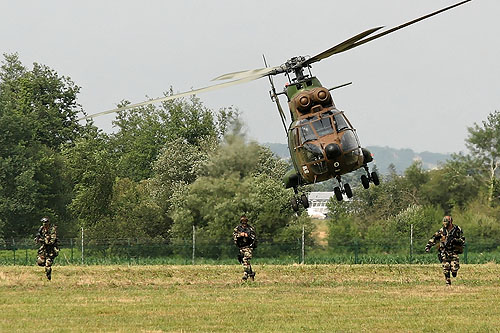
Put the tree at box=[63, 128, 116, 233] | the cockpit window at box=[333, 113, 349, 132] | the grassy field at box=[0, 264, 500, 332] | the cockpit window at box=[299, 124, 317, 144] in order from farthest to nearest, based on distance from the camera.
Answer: the tree at box=[63, 128, 116, 233], the cockpit window at box=[299, 124, 317, 144], the cockpit window at box=[333, 113, 349, 132], the grassy field at box=[0, 264, 500, 332]

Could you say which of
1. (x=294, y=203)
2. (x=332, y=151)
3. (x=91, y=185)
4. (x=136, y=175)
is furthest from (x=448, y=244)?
(x=136, y=175)

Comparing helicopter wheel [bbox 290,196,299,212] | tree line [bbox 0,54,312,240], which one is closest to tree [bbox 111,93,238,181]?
tree line [bbox 0,54,312,240]

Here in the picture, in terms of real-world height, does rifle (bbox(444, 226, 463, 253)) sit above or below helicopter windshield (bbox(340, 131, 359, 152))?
below

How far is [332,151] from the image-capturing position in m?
25.3

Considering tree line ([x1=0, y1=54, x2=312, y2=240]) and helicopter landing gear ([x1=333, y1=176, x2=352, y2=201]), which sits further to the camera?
tree line ([x1=0, y1=54, x2=312, y2=240])

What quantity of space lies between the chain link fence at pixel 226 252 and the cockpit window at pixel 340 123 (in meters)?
16.0

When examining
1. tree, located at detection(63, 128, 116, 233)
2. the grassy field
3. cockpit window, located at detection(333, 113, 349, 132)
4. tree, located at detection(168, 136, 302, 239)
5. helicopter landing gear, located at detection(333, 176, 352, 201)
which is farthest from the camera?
tree, located at detection(63, 128, 116, 233)

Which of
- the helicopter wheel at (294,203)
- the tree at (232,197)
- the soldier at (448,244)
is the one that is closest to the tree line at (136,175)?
the tree at (232,197)

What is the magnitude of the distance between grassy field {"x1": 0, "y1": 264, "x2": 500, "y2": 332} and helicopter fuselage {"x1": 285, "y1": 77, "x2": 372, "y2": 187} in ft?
10.7

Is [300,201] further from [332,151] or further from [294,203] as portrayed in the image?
[332,151]

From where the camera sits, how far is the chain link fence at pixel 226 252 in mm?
42219

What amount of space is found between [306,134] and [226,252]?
18.2 m

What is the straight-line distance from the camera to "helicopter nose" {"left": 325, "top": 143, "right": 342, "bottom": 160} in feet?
83.1

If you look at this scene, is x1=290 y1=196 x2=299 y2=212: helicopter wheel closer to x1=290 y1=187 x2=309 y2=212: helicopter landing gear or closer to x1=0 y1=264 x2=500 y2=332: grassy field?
x1=290 y1=187 x2=309 y2=212: helicopter landing gear
